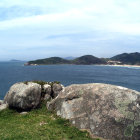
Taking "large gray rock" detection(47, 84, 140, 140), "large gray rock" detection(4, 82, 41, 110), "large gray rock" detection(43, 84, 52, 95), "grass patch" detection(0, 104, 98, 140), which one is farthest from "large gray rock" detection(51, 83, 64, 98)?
"large gray rock" detection(47, 84, 140, 140)

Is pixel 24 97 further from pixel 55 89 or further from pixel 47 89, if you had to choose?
pixel 55 89

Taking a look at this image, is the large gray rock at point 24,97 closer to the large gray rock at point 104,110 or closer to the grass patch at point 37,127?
the grass patch at point 37,127

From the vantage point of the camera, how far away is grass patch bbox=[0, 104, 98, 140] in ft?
52.6

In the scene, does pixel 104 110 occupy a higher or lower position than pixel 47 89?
lower

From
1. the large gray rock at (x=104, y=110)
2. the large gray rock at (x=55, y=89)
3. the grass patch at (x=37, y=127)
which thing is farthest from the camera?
the large gray rock at (x=55, y=89)

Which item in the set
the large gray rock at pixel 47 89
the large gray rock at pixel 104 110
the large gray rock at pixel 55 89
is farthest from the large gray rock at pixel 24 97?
the large gray rock at pixel 104 110

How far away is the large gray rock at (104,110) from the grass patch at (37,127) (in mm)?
978

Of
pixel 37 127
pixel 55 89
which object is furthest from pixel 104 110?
pixel 55 89

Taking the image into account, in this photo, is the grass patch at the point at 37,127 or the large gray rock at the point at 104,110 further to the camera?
the large gray rock at the point at 104,110

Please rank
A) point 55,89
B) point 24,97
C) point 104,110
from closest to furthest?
point 104,110
point 24,97
point 55,89

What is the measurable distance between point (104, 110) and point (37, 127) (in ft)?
21.5

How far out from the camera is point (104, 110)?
18156 millimetres

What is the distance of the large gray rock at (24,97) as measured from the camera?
24.0 m

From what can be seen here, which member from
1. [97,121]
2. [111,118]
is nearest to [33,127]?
[97,121]
